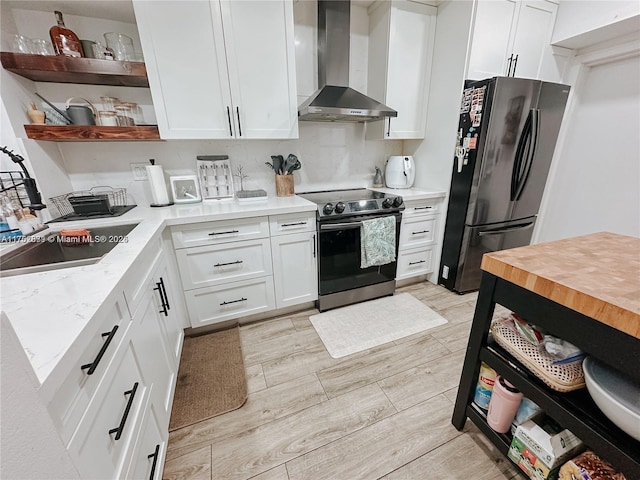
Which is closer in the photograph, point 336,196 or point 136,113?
point 136,113

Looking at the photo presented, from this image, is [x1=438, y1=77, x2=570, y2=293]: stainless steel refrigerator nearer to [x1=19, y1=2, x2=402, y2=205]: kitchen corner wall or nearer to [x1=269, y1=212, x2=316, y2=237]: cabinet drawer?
[x1=19, y1=2, x2=402, y2=205]: kitchen corner wall

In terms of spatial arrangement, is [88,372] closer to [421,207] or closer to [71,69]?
[71,69]

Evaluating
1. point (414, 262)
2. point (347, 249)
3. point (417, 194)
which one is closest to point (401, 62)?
point (417, 194)

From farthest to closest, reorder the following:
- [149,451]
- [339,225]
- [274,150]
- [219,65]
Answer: [274,150], [339,225], [219,65], [149,451]

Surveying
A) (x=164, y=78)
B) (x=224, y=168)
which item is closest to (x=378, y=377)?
(x=224, y=168)

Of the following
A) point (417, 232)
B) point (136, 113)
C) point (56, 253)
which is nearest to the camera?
point (56, 253)

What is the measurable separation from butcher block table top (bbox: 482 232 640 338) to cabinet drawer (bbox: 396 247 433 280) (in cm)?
139

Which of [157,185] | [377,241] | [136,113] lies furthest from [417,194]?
[136,113]

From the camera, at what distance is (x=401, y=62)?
223 centimetres

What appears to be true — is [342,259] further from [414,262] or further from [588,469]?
[588,469]

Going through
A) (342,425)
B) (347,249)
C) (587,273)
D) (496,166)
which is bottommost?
(342,425)

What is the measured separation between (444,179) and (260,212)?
1694 mm

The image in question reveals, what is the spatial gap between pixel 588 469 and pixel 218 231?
196 cm

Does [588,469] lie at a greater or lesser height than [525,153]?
lesser
